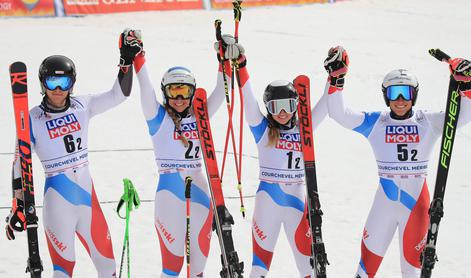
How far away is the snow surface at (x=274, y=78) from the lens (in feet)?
30.0

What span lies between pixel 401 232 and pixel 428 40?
13.2 metres

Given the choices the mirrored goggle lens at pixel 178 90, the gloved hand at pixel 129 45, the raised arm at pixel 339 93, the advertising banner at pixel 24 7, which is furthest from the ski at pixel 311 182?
the advertising banner at pixel 24 7

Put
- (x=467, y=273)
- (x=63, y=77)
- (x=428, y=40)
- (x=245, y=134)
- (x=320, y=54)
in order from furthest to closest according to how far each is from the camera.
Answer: (x=428, y=40)
(x=320, y=54)
(x=245, y=134)
(x=467, y=273)
(x=63, y=77)

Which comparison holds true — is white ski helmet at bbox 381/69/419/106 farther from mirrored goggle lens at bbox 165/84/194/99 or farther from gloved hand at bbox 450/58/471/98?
mirrored goggle lens at bbox 165/84/194/99

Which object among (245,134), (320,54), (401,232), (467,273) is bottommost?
(467,273)

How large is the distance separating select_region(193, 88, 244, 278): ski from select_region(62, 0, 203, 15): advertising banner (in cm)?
1358

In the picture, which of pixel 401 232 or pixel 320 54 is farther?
pixel 320 54

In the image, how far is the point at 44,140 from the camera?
6.68m

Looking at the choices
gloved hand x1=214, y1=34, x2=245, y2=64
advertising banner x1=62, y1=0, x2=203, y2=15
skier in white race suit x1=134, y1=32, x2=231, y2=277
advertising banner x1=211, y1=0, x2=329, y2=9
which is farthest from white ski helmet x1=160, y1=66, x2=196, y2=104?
advertising banner x1=211, y1=0, x2=329, y2=9

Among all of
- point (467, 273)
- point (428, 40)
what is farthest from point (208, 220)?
point (428, 40)

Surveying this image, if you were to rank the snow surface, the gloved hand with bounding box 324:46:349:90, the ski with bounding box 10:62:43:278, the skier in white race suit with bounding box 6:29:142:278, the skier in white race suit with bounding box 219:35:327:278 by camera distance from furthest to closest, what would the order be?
the snow surface
the skier in white race suit with bounding box 219:35:327:278
the gloved hand with bounding box 324:46:349:90
the skier in white race suit with bounding box 6:29:142:278
the ski with bounding box 10:62:43:278

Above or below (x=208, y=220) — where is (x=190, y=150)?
above

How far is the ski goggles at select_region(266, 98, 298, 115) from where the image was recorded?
6.92 meters

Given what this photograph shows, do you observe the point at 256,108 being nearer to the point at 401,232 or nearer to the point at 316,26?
the point at 401,232
